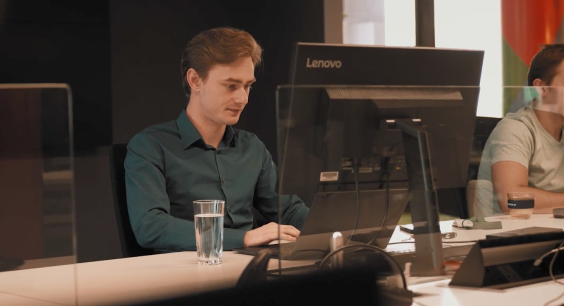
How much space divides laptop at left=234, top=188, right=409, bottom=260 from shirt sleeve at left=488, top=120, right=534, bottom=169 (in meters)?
0.31

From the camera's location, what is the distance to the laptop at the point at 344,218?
130cm

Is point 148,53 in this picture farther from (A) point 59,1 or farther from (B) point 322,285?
(B) point 322,285

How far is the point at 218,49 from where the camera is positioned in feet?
7.07

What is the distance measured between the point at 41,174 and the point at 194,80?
1.24 meters

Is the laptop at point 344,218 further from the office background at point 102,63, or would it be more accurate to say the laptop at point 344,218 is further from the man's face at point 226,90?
the office background at point 102,63

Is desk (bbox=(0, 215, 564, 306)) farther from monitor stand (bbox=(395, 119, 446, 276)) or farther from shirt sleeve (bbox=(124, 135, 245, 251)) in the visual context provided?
shirt sleeve (bbox=(124, 135, 245, 251))

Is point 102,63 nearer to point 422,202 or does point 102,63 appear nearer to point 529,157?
point 529,157

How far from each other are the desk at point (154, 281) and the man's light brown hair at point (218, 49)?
74cm

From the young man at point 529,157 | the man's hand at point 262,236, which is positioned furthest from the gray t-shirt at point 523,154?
the man's hand at point 262,236

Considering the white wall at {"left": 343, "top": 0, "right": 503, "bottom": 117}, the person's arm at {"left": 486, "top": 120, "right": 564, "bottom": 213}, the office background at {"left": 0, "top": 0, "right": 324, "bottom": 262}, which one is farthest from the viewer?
the white wall at {"left": 343, "top": 0, "right": 503, "bottom": 117}

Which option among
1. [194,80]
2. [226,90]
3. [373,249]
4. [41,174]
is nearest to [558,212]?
[373,249]

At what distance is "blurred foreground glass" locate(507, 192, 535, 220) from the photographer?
1.62 metres

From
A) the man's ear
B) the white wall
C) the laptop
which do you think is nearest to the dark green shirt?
the man's ear

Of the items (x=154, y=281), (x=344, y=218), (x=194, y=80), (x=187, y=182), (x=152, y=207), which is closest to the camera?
(x=154, y=281)
